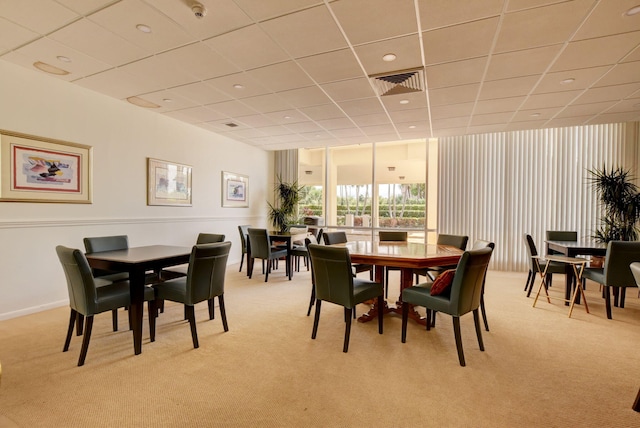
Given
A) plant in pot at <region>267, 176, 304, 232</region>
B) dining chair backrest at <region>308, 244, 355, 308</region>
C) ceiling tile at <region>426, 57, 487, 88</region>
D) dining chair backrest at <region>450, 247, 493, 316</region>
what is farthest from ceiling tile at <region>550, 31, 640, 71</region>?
plant in pot at <region>267, 176, 304, 232</region>

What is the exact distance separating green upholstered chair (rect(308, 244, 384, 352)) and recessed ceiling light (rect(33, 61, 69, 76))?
11.6 ft

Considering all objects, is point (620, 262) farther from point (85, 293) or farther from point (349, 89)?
point (85, 293)

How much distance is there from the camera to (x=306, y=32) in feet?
8.79

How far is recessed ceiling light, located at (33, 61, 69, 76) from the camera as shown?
3.35 metres

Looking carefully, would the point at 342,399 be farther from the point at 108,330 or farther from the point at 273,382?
the point at 108,330

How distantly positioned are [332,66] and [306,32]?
2.20 ft

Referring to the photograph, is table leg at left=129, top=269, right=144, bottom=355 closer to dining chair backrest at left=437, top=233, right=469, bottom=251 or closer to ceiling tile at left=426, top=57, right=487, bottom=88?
ceiling tile at left=426, top=57, right=487, bottom=88

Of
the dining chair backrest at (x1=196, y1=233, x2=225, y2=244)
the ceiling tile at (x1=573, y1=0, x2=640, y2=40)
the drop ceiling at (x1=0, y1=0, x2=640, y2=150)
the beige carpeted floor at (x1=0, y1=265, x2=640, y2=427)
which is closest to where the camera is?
the beige carpeted floor at (x1=0, y1=265, x2=640, y2=427)

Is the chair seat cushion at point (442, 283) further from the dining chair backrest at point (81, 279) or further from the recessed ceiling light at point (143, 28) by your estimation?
the recessed ceiling light at point (143, 28)

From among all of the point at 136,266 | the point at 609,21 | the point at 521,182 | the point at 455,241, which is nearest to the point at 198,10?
the point at 136,266

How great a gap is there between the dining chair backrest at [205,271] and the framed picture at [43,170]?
2.42 m

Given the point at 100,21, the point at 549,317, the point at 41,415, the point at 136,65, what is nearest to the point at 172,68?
the point at 136,65

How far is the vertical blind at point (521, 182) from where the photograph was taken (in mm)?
5910

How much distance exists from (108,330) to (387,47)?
3974mm
